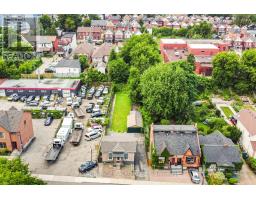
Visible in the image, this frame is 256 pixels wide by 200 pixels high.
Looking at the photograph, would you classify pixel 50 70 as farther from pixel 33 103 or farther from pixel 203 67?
pixel 203 67

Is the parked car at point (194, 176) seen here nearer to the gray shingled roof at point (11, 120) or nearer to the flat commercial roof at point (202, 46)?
the gray shingled roof at point (11, 120)

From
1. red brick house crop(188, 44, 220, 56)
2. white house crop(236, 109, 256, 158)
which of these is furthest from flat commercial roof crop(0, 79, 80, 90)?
red brick house crop(188, 44, 220, 56)

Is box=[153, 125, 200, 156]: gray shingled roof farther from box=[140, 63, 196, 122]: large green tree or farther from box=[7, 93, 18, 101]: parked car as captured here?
box=[7, 93, 18, 101]: parked car

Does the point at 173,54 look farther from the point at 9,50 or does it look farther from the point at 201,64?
the point at 9,50

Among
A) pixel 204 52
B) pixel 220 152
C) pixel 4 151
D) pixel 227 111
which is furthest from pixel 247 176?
pixel 204 52

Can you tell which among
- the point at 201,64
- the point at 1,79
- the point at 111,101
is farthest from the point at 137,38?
the point at 1,79

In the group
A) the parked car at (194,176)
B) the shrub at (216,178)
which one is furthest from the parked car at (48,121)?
the shrub at (216,178)

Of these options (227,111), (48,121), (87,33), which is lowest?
(48,121)

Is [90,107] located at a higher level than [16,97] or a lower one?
lower
